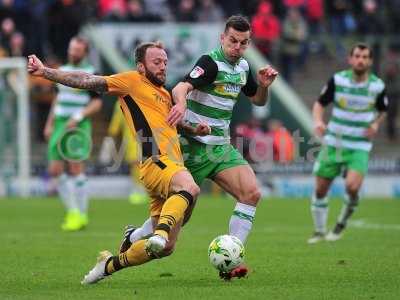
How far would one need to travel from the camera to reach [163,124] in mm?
9883

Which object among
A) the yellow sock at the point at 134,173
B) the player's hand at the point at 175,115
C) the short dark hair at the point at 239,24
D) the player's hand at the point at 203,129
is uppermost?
the short dark hair at the point at 239,24

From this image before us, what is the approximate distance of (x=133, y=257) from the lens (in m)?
9.31

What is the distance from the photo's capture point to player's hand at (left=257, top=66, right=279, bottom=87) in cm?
1043

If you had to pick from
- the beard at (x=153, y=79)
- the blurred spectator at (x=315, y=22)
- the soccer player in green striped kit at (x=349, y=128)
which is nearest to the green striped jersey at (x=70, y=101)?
the soccer player in green striped kit at (x=349, y=128)

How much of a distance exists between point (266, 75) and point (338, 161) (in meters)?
4.46

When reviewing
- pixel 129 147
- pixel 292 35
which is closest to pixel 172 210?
pixel 129 147

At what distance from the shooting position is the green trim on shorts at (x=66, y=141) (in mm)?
16516

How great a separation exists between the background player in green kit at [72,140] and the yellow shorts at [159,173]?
6.69 m

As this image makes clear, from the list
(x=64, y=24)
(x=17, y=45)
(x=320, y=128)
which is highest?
(x=320, y=128)

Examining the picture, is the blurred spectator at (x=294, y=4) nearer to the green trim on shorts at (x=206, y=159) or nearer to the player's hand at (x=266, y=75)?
the player's hand at (x=266, y=75)

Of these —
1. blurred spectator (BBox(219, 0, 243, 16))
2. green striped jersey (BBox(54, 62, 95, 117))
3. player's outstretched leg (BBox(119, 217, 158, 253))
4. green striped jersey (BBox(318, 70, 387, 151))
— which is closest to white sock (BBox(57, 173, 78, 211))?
green striped jersey (BBox(54, 62, 95, 117))

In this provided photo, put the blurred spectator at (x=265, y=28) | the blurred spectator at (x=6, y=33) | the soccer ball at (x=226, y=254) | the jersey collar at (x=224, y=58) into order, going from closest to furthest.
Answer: the soccer ball at (x=226, y=254)
the jersey collar at (x=224, y=58)
the blurred spectator at (x=6, y=33)
the blurred spectator at (x=265, y=28)

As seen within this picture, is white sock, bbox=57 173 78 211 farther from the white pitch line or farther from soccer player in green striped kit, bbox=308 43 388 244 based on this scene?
the white pitch line

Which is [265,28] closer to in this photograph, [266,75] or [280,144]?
[280,144]
